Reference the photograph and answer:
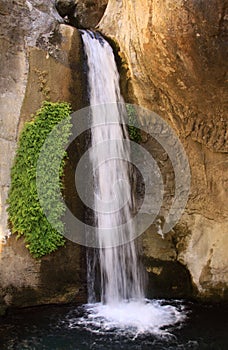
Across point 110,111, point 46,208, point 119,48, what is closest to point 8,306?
point 46,208

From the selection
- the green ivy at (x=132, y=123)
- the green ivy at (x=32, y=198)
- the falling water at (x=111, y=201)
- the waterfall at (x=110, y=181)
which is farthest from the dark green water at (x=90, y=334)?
the green ivy at (x=132, y=123)

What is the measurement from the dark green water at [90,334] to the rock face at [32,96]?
1.25 feet

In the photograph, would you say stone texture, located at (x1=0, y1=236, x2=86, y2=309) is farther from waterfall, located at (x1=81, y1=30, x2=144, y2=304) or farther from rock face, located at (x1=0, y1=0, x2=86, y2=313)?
waterfall, located at (x1=81, y1=30, x2=144, y2=304)

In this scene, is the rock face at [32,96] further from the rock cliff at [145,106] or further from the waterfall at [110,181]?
the waterfall at [110,181]

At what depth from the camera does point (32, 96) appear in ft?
18.9

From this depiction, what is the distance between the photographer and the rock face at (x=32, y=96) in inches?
213

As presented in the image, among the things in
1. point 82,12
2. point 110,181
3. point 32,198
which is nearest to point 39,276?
point 32,198

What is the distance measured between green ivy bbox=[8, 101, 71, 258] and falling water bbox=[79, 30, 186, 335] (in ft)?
2.23

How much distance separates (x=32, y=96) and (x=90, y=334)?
10.9ft

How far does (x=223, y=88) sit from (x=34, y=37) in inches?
116

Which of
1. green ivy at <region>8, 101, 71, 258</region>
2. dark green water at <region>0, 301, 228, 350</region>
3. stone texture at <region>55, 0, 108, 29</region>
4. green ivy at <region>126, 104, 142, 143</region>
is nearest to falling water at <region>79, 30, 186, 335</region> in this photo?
green ivy at <region>126, 104, 142, 143</region>

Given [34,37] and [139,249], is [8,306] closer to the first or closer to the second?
[139,249]

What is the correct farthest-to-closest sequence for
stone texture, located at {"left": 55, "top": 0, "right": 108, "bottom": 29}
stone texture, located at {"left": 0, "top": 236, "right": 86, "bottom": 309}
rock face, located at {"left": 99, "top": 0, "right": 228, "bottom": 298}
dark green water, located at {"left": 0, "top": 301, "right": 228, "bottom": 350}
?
1. stone texture, located at {"left": 55, "top": 0, "right": 108, "bottom": 29}
2. stone texture, located at {"left": 0, "top": 236, "right": 86, "bottom": 309}
3. dark green water, located at {"left": 0, "top": 301, "right": 228, "bottom": 350}
4. rock face, located at {"left": 99, "top": 0, "right": 228, "bottom": 298}

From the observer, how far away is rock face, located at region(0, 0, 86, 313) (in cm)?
540
